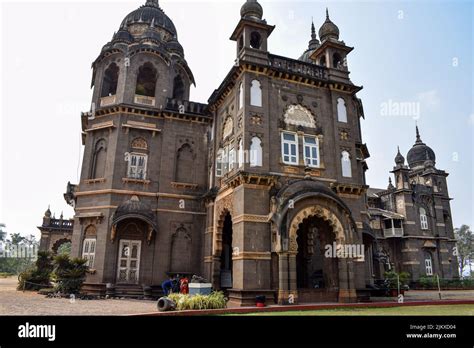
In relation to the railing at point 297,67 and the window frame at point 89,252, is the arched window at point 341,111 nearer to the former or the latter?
the railing at point 297,67

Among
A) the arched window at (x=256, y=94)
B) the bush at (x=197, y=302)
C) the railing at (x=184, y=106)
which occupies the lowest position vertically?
the bush at (x=197, y=302)

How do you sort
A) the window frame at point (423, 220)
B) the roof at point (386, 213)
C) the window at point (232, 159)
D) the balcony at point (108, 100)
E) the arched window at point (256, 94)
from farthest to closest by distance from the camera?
1. the window frame at point (423, 220)
2. the roof at point (386, 213)
3. the balcony at point (108, 100)
4. the window at point (232, 159)
5. the arched window at point (256, 94)

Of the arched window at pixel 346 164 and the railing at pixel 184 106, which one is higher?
the railing at pixel 184 106

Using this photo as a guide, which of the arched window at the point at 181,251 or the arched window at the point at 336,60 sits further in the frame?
the arched window at the point at 336,60

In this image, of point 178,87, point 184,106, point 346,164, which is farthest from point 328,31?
point 178,87

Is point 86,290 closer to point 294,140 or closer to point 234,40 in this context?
point 294,140

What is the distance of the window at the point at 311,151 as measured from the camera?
17920mm

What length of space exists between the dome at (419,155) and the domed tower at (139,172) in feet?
119

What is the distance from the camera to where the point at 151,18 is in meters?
26.6

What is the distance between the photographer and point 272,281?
15.1 meters

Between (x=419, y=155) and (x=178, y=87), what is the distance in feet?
Answer: 122

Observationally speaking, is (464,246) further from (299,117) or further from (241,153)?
(241,153)

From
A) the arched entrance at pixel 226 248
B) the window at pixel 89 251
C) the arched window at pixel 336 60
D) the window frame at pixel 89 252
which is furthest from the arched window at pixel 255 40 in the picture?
the window at pixel 89 251
